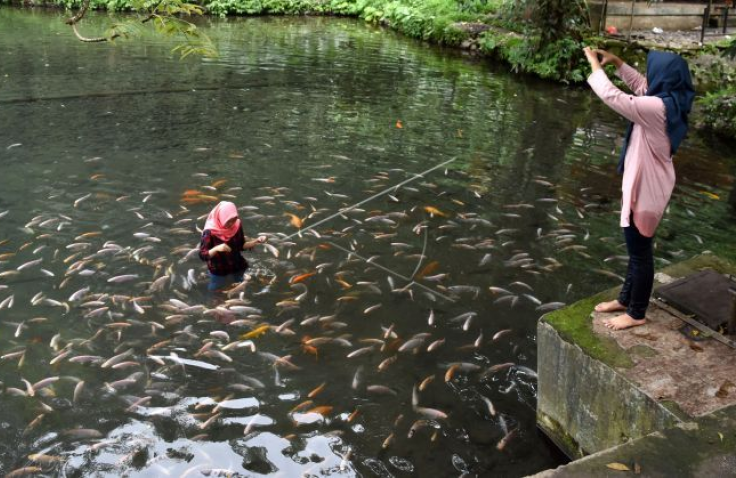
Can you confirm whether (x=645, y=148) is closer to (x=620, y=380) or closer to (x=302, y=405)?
(x=620, y=380)

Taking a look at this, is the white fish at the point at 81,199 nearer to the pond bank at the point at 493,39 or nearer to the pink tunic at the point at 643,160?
the pink tunic at the point at 643,160

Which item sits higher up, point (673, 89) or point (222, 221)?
point (673, 89)

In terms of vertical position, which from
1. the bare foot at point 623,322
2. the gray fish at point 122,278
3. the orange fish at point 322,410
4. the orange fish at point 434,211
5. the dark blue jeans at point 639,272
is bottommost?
the orange fish at point 322,410

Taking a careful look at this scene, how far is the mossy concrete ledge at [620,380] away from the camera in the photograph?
155 inches

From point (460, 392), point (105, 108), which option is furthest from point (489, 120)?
point (460, 392)

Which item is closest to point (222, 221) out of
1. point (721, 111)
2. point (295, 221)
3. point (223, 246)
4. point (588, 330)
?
point (223, 246)

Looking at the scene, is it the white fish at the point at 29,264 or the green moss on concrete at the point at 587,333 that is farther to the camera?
the white fish at the point at 29,264

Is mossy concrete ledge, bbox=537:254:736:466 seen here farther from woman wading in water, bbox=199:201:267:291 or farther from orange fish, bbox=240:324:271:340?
woman wading in water, bbox=199:201:267:291

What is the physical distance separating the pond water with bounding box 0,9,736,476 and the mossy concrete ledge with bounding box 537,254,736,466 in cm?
55

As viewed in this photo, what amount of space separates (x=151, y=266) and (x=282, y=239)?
1.67 meters

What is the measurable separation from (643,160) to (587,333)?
4.18ft

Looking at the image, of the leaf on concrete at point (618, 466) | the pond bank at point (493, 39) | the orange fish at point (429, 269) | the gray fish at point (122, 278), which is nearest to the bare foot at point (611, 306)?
the leaf on concrete at point (618, 466)

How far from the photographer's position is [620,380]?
4125 millimetres

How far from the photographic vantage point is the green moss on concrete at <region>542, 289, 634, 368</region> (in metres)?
4.31
